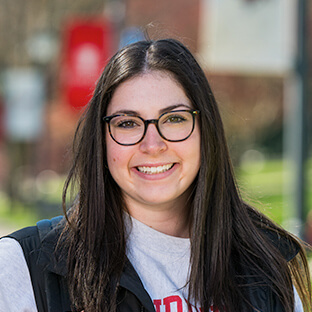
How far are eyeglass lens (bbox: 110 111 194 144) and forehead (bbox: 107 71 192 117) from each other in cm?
4

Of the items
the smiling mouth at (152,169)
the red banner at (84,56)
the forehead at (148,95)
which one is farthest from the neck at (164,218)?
the red banner at (84,56)

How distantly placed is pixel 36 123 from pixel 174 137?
35.4 ft

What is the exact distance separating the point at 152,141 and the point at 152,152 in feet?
0.14

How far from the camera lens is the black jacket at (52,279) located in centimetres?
213

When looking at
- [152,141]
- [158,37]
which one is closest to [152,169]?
[152,141]

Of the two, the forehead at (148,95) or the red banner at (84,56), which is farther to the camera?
the red banner at (84,56)

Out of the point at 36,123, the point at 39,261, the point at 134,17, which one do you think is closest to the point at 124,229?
the point at 39,261

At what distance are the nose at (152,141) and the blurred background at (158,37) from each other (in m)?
0.64

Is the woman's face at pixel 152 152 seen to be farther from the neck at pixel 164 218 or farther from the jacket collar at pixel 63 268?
the jacket collar at pixel 63 268

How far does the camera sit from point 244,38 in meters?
6.04

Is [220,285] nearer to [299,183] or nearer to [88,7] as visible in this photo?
[299,183]

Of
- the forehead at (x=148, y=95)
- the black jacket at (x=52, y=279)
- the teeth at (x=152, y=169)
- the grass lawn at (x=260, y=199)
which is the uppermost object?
the forehead at (x=148, y=95)

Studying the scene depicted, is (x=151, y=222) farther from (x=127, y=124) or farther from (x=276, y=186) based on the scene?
(x=276, y=186)

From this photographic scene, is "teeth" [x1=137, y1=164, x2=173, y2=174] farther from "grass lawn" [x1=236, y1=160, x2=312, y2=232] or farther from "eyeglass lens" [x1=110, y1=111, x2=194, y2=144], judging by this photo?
"grass lawn" [x1=236, y1=160, x2=312, y2=232]
